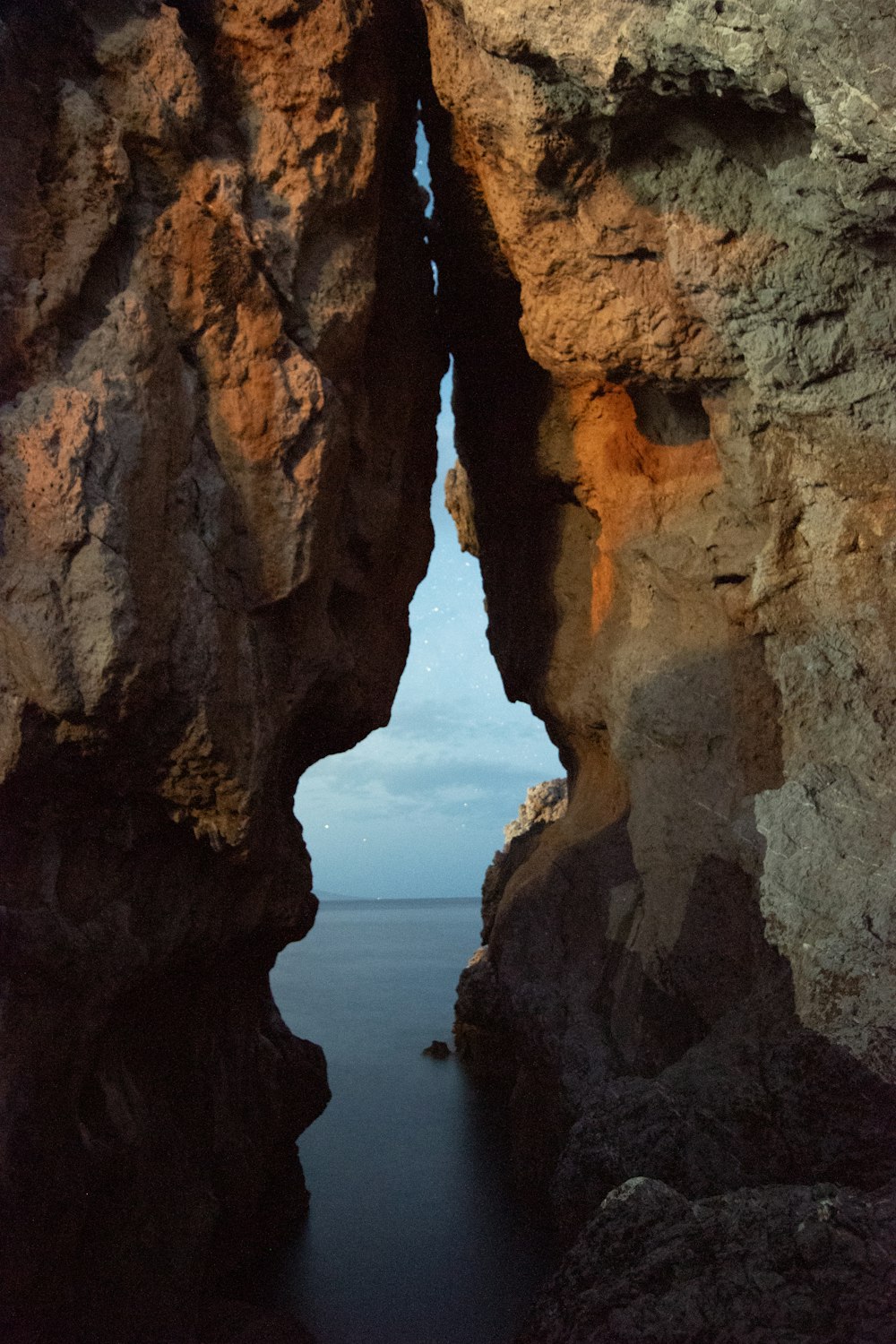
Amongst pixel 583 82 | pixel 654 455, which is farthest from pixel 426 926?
pixel 583 82

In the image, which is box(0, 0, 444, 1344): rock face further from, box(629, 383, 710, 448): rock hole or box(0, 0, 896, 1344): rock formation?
box(629, 383, 710, 448): rock hole

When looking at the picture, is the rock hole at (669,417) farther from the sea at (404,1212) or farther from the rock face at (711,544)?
the sea at (404,1212)

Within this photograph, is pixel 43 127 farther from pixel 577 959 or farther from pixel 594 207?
pixel 577 959

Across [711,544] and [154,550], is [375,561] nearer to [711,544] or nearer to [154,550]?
[711,544]

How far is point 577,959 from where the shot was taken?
800 cm

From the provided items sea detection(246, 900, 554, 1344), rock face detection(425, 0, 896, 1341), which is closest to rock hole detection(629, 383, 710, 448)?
rock face detection(425, 0, 896, 1341)

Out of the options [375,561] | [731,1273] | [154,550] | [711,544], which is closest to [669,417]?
[711,544]

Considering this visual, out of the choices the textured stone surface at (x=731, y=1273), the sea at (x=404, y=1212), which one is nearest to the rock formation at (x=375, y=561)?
the textured stone surface at (x=731, y=1273)

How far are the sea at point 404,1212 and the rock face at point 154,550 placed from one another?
0.75 m

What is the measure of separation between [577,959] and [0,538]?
5.03 m

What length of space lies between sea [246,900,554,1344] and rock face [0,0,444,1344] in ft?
2.46

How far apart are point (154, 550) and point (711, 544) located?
3599mm

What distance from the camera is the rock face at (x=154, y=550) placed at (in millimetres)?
5027

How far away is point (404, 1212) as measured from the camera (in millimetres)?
7586
